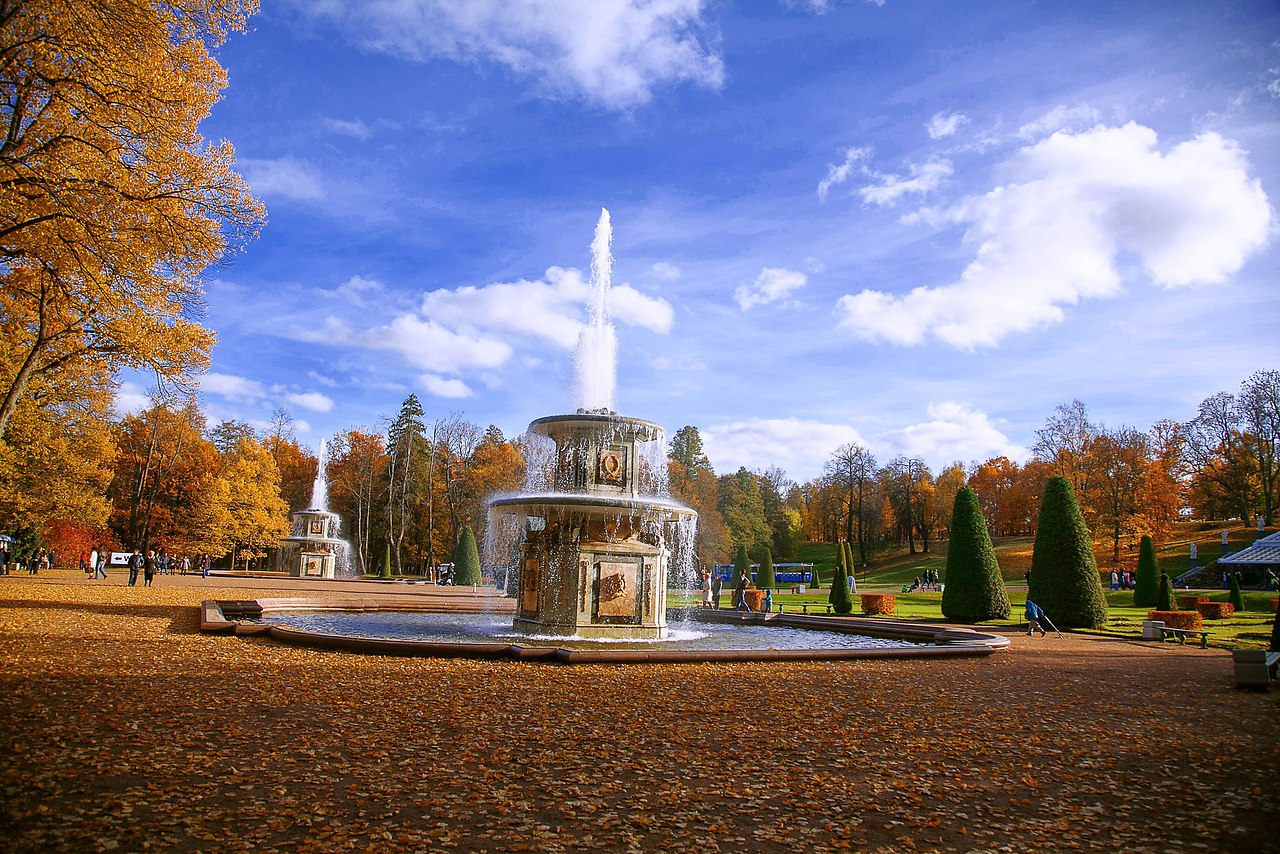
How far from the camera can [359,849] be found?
463 centimetres

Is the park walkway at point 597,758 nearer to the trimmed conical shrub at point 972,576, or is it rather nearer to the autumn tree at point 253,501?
the trimmed conical shrub at point 972,576

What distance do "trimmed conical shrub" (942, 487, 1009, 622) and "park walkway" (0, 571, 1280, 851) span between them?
541 inches

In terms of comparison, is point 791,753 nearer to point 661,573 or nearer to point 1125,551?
point 661,573

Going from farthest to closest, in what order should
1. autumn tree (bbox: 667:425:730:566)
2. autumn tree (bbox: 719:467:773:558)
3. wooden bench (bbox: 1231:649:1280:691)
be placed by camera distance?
autumn tree (bbox: 719:467:773:558)
autumn tree (bbox: 667:425:730:566)
wooden bench (bbox: 1231:649:1280:691)

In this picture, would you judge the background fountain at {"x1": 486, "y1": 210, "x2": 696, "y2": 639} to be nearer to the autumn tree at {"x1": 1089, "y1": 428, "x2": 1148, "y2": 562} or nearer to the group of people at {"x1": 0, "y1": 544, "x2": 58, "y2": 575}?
the group of people at {"x1": 0, "y1": 544, "x2": 58, "y2": 575}

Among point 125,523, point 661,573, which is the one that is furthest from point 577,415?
point 125,523

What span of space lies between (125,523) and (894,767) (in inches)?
2739

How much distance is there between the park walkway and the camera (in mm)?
5102

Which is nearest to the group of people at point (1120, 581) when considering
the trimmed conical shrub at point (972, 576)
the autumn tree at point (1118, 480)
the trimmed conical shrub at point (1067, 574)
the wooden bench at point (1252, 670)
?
the autumn tree at point (1118, 480)

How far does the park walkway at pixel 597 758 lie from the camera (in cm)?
510

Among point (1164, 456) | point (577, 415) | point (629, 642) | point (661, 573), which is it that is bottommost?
point (629, 642)

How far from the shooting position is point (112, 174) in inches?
555

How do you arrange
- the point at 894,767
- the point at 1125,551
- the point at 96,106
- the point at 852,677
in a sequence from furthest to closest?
the point at 1125,551 < the point at 96,106 < the point at 852,677 < the point at 894,767

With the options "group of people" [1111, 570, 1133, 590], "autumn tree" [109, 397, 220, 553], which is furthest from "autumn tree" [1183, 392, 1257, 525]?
"autumn tree" [109, 397, 220, 553]
